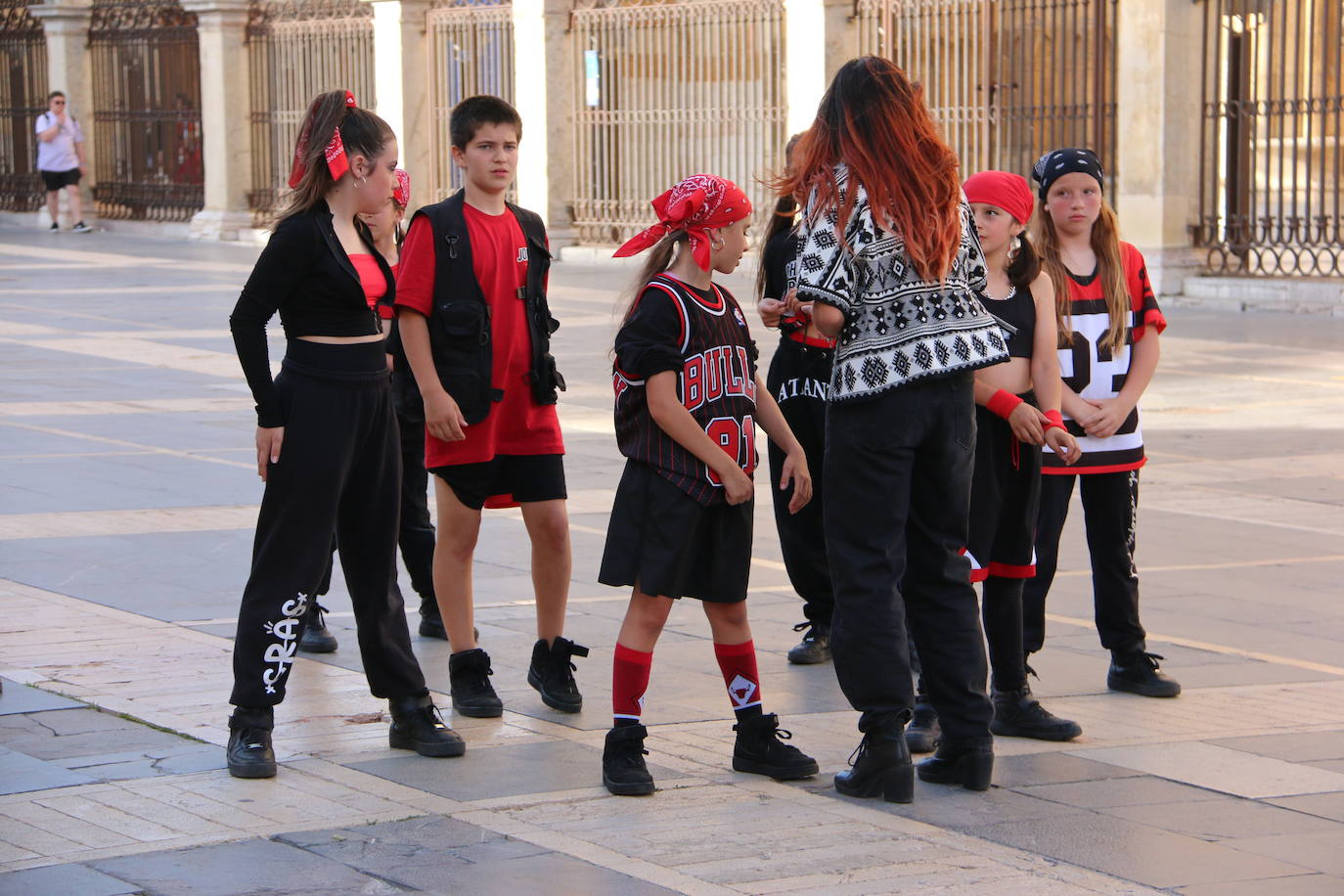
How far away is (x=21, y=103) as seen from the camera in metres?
36.1

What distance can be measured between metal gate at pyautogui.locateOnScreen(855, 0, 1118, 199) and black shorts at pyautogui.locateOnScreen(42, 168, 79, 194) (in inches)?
565

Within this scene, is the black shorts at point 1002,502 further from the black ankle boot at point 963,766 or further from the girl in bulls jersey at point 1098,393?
the black ankle boot at point 963,766

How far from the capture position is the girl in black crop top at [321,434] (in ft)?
17.0

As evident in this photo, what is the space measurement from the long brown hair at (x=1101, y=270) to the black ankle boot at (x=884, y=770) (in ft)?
5.35

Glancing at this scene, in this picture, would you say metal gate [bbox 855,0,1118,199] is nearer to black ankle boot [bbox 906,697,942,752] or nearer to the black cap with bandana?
the black cap with bandana

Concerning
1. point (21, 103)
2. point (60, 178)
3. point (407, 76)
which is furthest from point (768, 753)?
point (21, 103)

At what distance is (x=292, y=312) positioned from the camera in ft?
17.2

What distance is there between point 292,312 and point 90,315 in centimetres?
1415

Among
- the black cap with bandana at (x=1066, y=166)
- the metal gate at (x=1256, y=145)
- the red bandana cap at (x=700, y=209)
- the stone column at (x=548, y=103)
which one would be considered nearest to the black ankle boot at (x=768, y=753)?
the red bandana cap at (x=700, y=209)

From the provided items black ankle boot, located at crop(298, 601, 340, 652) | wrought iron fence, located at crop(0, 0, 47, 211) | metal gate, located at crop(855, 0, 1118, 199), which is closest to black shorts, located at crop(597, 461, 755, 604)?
black ankle boot, located at crop(298, 601, 340, 652)

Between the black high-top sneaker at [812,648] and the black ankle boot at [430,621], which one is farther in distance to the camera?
the black ankle boot at [430,621]

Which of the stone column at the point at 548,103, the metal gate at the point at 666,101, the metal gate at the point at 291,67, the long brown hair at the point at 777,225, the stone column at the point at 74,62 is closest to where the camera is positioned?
the long brown hair at the point at 777,225

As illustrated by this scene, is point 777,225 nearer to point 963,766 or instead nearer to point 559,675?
point 559,675

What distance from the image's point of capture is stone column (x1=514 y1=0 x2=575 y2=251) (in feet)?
85.5
